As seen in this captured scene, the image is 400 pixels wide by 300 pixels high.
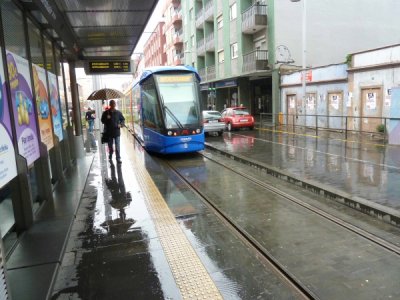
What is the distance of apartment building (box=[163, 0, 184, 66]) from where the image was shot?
5538 cm

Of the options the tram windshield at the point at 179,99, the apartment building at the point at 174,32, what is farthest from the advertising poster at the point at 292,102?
the apartment building at the point at 174,32

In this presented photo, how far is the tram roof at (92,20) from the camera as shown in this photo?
792 cm

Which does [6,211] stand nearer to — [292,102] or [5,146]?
[5,146]

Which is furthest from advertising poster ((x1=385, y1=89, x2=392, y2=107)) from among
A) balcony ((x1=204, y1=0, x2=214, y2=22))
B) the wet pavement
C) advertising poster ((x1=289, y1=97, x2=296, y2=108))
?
balcony ((x1=204, y1=0, x2=214, y2=22))

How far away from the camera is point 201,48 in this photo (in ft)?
140

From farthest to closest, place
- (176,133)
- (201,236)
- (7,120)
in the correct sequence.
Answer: (176,133), (201,236), (7,120)

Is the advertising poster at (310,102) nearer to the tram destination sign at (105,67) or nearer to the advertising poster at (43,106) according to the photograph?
the tram destination sign at (105,67)

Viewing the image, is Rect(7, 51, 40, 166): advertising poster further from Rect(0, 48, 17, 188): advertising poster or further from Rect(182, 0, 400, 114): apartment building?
Rect(182, 0, 400, 114): apartment building

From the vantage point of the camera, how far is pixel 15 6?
635 centimetres

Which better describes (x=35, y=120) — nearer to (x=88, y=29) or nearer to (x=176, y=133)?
(x=88, y=29)

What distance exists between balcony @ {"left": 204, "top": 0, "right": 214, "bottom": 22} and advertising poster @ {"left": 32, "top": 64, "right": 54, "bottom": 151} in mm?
32655

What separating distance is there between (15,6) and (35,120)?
1939mm

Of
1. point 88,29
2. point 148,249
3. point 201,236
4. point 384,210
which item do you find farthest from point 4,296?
point 88,29

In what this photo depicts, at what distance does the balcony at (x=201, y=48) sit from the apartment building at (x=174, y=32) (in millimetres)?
10325
